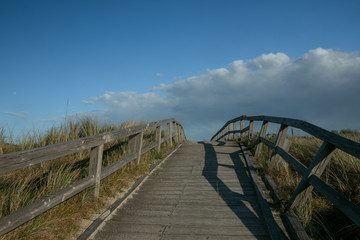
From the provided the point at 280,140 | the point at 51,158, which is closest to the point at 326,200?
the point at 280,140

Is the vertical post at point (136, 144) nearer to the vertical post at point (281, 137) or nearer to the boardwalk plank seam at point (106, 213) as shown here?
the boardwalk plank seam at point (106, 213)

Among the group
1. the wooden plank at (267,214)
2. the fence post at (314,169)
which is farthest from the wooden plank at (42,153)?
the fence post at (314,169)

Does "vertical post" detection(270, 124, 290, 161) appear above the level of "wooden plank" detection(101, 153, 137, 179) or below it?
above

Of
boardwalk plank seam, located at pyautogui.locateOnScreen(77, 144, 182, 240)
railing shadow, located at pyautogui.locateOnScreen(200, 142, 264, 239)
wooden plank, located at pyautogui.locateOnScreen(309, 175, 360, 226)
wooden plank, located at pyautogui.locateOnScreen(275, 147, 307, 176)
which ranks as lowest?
boardwalk plank seam, located at pyautogui.locateOnScreen(77, 144, 182, 240)

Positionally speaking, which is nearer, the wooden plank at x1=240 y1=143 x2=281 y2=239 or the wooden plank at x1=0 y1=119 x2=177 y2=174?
the wooden plank at x1=0 y1=119 x2=177 y2=174

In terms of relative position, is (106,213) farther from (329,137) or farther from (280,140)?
(280,140)

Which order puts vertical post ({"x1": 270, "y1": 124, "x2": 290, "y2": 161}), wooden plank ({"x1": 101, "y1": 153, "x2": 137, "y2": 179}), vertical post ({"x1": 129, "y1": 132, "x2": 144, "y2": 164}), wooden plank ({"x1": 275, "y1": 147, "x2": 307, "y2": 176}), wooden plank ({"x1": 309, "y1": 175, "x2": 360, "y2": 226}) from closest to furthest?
wooden plank ({"x1": 309, "y1": 175, "x2": 360, "y2": 226}) < wooden plank ({"x1": 275, "y1": 147, "x2": 307, "y2": 176}) < wooden plank ({"x1": 101, "y1": 153, "x2": 137, "y2": 179}) < vertical post ({"x1": 270, "y1": 124, "x2": 290, "y2": 161}) < vertical post ({"x1": 129, "y1": 132, "x2": 144, "y2": 164})

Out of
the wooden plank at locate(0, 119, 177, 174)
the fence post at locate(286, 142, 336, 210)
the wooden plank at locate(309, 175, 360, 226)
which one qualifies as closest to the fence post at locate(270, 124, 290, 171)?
the fence post at locate(286, 142, 336, 210)

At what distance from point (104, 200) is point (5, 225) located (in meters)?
1.98

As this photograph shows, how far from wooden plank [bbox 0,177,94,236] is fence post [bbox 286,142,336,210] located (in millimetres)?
3123

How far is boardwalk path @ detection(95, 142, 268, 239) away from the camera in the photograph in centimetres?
352

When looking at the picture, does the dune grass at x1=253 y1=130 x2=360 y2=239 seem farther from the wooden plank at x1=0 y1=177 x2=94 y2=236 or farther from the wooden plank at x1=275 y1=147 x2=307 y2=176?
the wooden plank at x1=0 y1=177 x2=94 y2=236

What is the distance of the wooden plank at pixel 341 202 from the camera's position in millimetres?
2516

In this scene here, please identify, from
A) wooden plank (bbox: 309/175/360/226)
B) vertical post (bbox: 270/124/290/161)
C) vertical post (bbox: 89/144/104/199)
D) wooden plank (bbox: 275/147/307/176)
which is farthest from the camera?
vertical post (bbox: 270/124/290/161)
